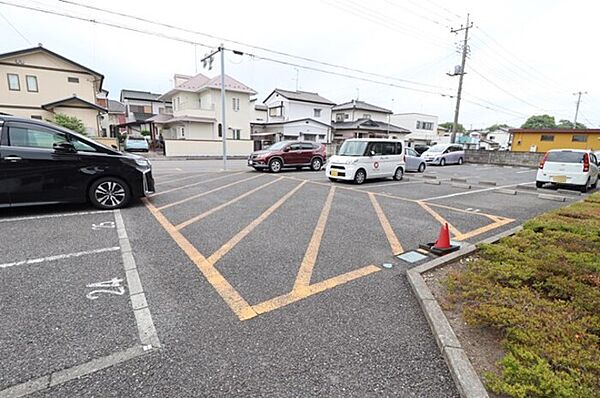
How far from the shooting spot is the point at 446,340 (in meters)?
2.23

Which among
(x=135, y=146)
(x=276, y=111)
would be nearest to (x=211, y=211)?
(x=135, y=146)

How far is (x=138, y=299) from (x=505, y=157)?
27.4 m

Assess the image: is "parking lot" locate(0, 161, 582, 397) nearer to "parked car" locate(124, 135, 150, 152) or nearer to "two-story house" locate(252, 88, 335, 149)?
"parked car" locate(124, 135, 150, 152)

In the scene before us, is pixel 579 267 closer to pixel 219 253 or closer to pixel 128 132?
pixel 219 253

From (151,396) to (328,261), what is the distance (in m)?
2.39

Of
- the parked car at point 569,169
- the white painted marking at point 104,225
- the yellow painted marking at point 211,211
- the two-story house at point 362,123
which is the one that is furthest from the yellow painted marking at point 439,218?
the two-story house at point 362,123

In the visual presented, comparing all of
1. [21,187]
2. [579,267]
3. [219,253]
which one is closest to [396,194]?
[579,267]

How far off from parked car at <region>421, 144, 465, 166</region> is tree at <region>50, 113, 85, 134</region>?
24073mm

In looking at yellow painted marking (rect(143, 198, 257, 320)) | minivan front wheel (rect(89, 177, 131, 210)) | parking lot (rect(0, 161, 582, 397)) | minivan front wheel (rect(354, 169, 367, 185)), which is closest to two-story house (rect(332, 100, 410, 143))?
minivan front wheel (rect(354, 169, 367, 185))

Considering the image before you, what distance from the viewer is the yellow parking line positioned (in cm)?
275

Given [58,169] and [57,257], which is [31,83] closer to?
[58,169]

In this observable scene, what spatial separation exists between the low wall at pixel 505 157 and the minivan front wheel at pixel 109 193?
25.6 m

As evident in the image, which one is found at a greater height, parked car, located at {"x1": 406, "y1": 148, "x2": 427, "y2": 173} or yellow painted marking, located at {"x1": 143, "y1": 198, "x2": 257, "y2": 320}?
parked car, located at {"x1": 406, "y1": 148, "x2": 427, "y2": 173}

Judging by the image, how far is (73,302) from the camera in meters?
2.72
